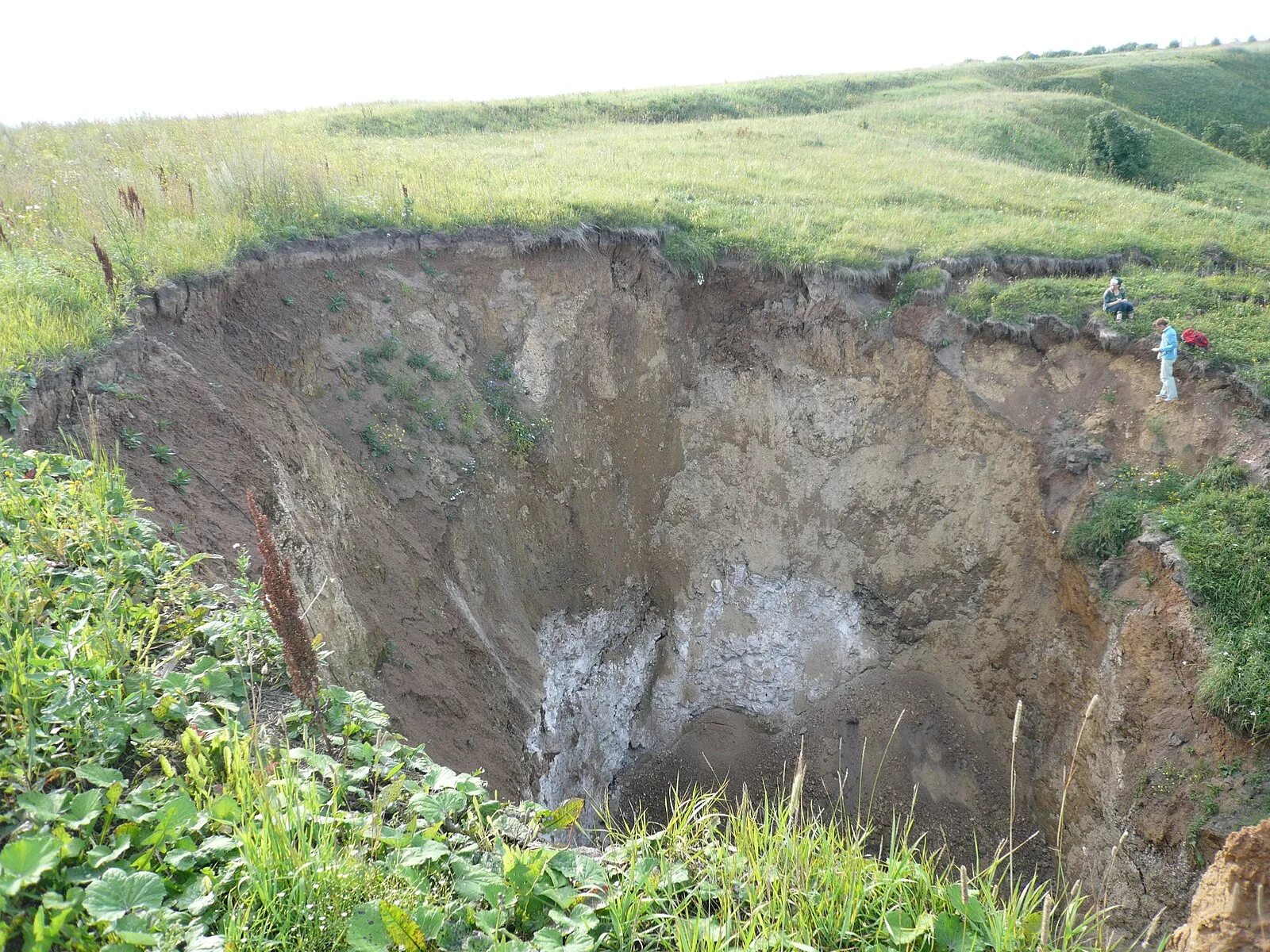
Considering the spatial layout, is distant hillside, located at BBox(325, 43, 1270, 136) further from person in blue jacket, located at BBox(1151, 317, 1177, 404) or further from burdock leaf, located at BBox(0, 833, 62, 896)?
burdock leaf, located at BBox(0, 833, 62, 896)

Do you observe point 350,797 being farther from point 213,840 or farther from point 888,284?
point 888,284

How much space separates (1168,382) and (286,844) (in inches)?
434

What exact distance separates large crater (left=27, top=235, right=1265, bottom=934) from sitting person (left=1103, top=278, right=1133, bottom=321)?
27.5 inches

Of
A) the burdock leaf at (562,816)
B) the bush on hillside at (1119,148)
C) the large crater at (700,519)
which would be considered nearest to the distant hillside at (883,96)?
the bush on hillside at (1119,148)

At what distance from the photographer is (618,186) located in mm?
13297

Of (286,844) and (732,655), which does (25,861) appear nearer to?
(286,844)

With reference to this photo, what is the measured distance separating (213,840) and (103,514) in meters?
2.34

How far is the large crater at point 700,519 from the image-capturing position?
25.9ft

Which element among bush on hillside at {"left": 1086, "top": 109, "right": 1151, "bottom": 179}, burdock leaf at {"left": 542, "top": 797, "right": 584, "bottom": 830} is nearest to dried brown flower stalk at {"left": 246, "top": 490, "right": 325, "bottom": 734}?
burdock leaf at {"left": 542, "top": 797, "right": 584, "bottom": 830}

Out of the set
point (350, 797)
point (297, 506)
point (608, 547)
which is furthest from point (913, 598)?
point (350, 797)

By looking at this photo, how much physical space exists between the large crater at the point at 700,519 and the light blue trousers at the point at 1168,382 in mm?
357

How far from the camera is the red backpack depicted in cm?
985

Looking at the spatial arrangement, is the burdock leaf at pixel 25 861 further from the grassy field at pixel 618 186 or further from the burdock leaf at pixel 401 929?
the grassy field at pixel 618 186

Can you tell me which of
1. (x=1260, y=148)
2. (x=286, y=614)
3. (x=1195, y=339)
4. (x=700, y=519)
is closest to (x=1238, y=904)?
(x=286, y=614)
